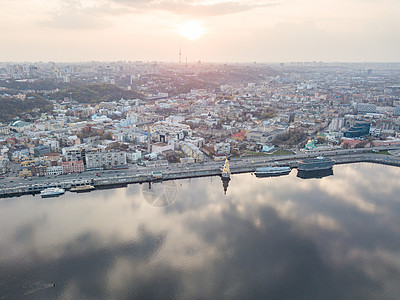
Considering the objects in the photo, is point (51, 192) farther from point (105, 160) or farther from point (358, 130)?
point (358, 130)

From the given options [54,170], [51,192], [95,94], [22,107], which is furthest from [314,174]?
[95,94]

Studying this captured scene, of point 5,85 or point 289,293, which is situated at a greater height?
point 5,85

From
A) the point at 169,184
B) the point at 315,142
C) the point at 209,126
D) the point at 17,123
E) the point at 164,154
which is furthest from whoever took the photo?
the point at 209,126

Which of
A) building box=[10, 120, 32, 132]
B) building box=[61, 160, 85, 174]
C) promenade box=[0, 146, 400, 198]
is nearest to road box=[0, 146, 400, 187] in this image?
promenade box=[0, 146, 400, 198]

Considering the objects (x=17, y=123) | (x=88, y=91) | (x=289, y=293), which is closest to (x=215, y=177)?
(x=289, y=293)

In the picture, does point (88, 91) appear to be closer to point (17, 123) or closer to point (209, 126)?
point (17, 123)

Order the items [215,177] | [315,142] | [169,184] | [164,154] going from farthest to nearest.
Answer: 1. [315,142]
2. [164,154]
3. [215,177]
4. [169,184]
